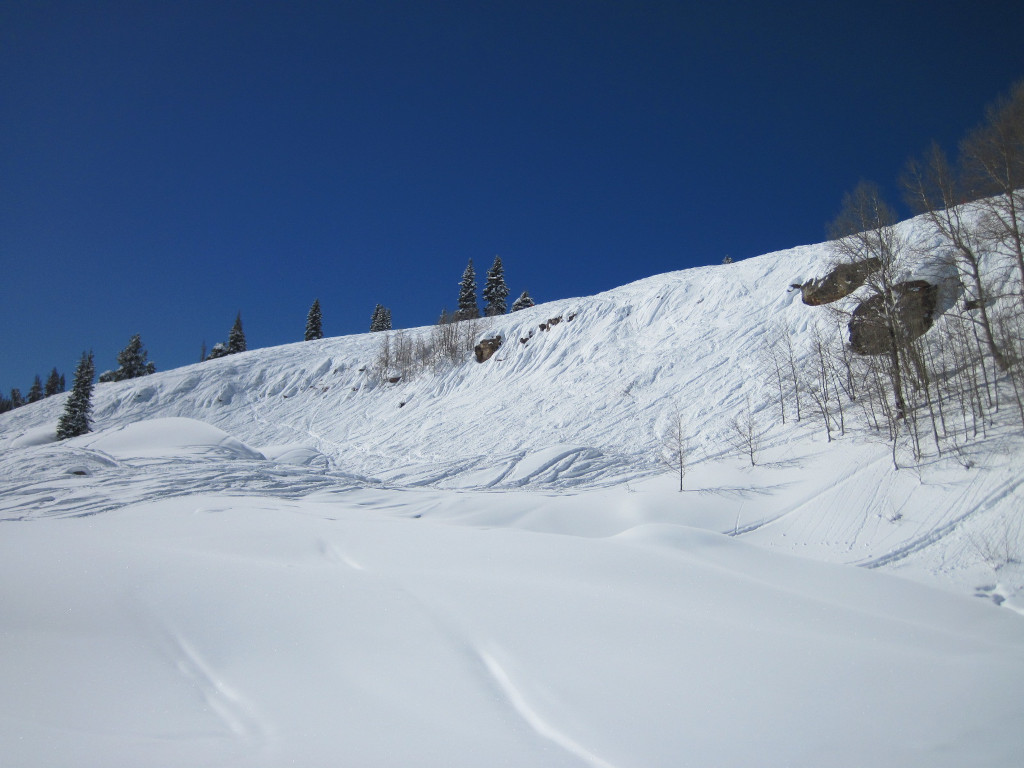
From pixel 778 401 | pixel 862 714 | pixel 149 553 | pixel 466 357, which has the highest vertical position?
pixel 466 357

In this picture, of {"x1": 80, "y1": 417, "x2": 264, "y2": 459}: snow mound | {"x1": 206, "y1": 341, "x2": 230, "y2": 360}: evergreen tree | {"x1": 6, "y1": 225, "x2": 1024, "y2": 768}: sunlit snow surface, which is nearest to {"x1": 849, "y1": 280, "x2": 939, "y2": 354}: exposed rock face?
{"x1": 6, "y1": 225, "x2": 1024, "y2": 768}: sunlit snow surface

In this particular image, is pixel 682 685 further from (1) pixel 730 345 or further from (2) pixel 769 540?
(1) pixel 730 345

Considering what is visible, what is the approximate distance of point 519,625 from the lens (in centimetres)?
462

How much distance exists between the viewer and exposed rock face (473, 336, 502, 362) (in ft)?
126

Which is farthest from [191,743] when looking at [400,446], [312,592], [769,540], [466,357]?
[466,357]

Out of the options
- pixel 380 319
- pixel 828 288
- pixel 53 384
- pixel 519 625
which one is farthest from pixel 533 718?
pixel 53 384

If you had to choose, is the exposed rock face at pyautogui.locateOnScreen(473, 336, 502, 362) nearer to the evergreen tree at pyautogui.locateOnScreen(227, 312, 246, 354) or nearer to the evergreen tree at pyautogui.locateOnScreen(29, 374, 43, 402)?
the evergreen tree at pyautogui.locateOnScreen(227, 312, 246, 354)

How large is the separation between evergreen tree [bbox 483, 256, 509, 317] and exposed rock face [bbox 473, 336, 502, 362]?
19622mm

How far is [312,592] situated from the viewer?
16.5 feet

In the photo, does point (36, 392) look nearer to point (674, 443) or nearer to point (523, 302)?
point (523, 302)

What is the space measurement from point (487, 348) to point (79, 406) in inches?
1282

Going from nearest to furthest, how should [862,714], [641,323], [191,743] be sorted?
[191,743], [862,714], [641,323]

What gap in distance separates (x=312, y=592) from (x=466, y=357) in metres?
34.9

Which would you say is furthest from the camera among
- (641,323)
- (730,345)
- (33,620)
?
(641,323)
